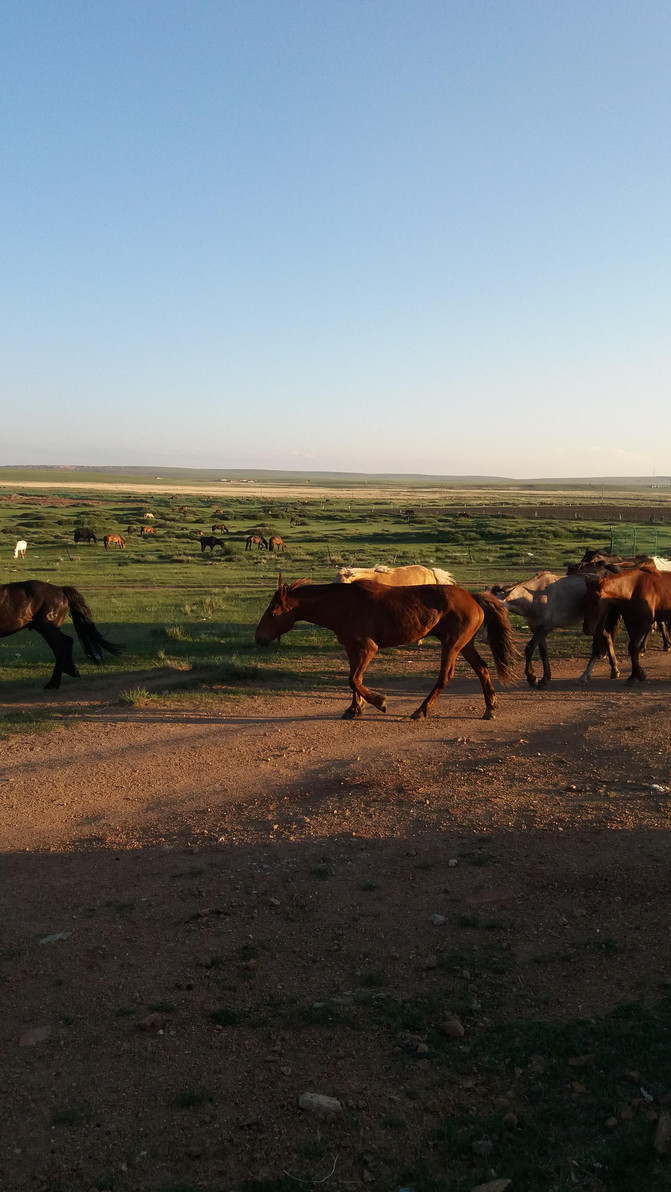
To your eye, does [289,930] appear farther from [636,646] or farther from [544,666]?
[636,646]

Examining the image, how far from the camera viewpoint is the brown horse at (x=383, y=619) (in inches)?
453

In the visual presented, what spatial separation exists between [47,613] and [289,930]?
9717 mm

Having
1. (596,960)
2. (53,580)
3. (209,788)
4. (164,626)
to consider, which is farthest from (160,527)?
(596,960)

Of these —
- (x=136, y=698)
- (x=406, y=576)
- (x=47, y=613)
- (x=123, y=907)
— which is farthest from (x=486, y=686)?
(x=47, y=613)

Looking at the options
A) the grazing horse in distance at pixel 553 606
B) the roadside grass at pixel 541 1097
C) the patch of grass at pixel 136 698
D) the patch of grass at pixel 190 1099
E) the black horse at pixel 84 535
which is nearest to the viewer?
the roadside grass at pixel 541 1097

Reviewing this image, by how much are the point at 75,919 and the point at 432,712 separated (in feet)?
21.5

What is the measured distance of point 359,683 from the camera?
11.4 m

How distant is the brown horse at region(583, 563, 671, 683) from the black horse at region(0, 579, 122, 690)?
816 centimetres

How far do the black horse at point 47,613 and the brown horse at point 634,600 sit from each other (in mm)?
8160

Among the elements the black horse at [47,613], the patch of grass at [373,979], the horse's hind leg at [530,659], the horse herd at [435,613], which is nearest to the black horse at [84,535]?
the horse herd at [435,613]

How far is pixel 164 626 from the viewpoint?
19500mm

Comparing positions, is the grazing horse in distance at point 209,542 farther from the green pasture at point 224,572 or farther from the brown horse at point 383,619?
the brown horse at point 383,619

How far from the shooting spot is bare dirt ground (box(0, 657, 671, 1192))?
393cm

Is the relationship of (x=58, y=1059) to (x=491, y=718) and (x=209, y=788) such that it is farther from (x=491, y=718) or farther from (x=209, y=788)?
(x=491, y=718)
